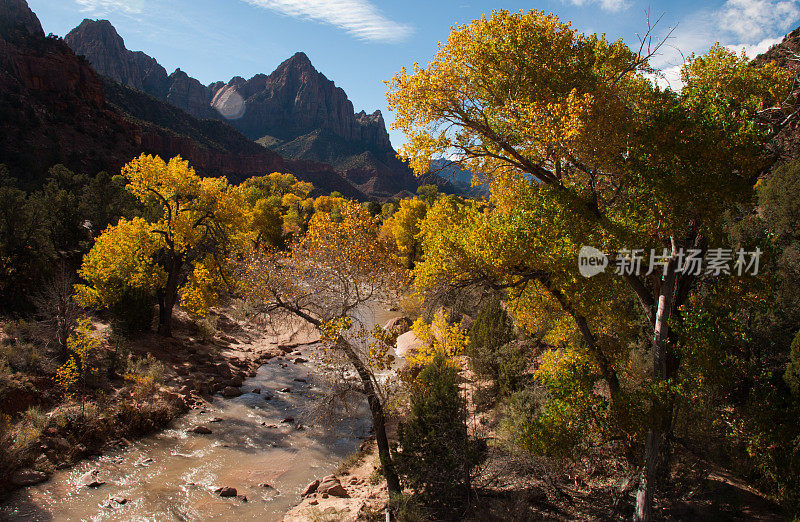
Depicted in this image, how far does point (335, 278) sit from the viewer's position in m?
9.33

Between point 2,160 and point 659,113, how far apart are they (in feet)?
185

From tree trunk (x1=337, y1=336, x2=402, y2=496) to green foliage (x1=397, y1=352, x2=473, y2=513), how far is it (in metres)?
0.27

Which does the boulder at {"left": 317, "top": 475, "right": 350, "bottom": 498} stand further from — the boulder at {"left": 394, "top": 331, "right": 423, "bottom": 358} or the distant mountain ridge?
the distant mountain ridge

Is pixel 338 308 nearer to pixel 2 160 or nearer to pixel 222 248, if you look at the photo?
pixel 222 248

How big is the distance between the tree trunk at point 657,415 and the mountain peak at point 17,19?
288ft

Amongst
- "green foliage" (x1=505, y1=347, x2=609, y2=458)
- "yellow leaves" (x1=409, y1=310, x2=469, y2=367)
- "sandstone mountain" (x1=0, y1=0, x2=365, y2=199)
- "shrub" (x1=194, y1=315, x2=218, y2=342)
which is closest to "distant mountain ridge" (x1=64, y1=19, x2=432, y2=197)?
"sandstone mountain" (x1=0, y1=0, x2=365, y2=199)

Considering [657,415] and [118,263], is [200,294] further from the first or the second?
[657,415]

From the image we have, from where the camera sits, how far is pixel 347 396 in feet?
29.6

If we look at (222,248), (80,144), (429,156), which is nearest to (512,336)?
(429,156)

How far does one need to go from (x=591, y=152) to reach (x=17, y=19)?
354ft

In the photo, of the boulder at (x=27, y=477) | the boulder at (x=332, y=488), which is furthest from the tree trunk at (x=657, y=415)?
the boulder at (x=27, y=477)

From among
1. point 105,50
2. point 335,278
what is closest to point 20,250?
point 335,278

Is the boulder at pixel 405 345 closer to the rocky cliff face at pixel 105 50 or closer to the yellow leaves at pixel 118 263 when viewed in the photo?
the yellow leaves at pixel 118 263

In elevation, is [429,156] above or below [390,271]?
above
